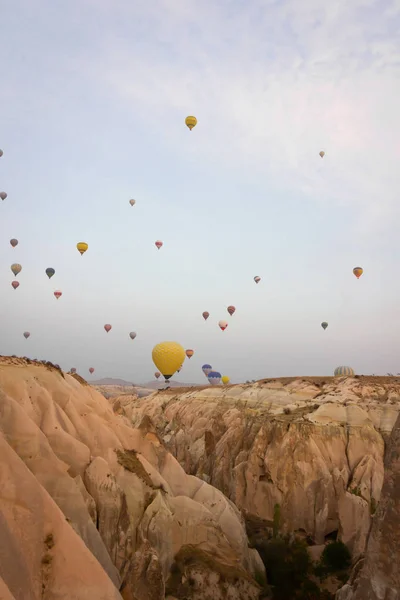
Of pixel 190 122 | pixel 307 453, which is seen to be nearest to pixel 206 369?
pixel 190 122

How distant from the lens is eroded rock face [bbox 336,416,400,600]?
10.5 meters

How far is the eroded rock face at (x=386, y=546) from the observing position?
10.5 m


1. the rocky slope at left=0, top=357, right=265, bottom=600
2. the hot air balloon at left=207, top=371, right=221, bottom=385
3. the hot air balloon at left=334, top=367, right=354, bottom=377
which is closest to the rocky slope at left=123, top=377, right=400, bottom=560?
the rocky slope at left=0, top=357, right=265, bottom=600

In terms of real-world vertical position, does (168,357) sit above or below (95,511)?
above

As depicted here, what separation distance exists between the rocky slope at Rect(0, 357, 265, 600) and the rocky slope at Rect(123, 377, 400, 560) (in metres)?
7.45

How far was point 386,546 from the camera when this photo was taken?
10766mm

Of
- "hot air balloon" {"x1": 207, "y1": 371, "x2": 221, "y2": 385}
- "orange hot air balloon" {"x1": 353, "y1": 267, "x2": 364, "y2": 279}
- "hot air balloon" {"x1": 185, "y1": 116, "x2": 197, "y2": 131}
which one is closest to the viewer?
"hot air balloon" {"x1": 185, "y1": 116, "x2": 197, "y2": 131}

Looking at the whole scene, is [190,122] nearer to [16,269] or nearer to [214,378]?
[16,269]

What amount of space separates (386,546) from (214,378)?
295 feet

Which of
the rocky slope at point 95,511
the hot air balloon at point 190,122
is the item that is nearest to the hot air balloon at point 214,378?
the hot air balloon at point 190,122

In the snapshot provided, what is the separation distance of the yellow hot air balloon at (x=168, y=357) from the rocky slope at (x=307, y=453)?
15.9 meters

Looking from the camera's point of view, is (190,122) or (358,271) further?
(358,271)

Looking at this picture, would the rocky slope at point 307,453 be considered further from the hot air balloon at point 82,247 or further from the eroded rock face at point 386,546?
the hot air balloon at point 82,247

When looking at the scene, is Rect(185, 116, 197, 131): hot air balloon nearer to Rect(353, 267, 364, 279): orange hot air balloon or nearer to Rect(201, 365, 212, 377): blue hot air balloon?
Rect(353, 267, 364, 279): orange hot air balloon
